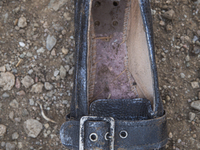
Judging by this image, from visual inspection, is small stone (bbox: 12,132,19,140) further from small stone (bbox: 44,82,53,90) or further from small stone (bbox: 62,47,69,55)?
small stone (bbox: 62,47,69,55)

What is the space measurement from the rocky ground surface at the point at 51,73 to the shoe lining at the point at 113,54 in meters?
0.24

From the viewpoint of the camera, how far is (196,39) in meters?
1.68

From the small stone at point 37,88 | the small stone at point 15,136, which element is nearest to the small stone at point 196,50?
the small stone at point 37,88

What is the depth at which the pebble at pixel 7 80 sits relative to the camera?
156 cm

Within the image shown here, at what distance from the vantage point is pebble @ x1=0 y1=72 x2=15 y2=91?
156 cm

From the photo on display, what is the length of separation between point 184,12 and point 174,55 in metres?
0.37

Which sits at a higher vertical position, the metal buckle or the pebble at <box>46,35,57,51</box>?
the pebble at <box>46,35,57,51</box>

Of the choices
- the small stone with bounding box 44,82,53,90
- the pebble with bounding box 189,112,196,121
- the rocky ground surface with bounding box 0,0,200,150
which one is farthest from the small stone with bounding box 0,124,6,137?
the pebble with bounding box 189,112,196,121

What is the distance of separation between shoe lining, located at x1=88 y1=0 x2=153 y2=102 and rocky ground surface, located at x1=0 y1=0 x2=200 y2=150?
24 centimetres

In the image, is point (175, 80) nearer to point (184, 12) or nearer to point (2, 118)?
point (184, 12)

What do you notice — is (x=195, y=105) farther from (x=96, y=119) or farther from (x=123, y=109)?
(x=96, y=119)

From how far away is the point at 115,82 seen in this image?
144cm

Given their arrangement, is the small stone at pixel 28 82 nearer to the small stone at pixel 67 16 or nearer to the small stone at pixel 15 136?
the small stone at pixel 15 136

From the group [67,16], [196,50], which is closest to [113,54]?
[67,16]
